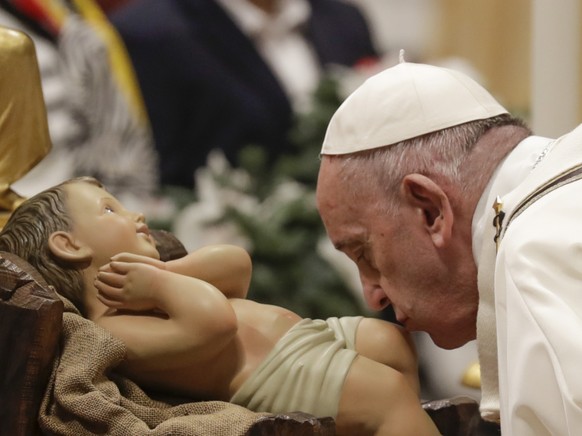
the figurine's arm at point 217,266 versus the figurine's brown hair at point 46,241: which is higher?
the figurine's brown hair at point 46,241

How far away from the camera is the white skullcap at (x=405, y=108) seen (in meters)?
1.59

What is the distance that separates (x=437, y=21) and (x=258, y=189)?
108 centimetres

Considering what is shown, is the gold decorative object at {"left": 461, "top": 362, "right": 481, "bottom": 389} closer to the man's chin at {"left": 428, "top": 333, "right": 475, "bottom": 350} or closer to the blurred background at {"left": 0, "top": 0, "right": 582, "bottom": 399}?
the man's chin at {"left": 428, "top": 333, "right": 475, "bottom": 350}

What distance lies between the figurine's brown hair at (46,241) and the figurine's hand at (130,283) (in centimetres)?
8

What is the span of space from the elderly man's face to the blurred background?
2006mm

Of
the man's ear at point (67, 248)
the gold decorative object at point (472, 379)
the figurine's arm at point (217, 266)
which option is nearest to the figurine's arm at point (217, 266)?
the figurine's arm at point (217, 266)

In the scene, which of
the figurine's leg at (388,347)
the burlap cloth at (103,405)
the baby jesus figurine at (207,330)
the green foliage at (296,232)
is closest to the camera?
the burlap cloth at (103,405)

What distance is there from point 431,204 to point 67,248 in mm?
508

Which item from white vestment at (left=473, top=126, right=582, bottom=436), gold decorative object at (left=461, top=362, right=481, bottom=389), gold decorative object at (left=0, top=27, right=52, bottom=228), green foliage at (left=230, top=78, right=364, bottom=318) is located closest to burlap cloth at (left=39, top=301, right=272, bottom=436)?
white vestment at (left=473, top=126, right=582, bottom=436)

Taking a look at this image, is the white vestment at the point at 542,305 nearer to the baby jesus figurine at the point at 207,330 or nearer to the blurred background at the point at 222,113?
the baby jesus figurine at the point at 207,330

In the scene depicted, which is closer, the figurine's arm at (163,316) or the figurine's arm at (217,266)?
the figurine's arm at (163,316)

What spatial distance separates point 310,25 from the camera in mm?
4203

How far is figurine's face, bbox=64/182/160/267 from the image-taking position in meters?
1.53

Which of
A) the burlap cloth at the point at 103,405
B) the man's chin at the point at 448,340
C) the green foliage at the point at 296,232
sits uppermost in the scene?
the burlap cloth at the point at 103,405
